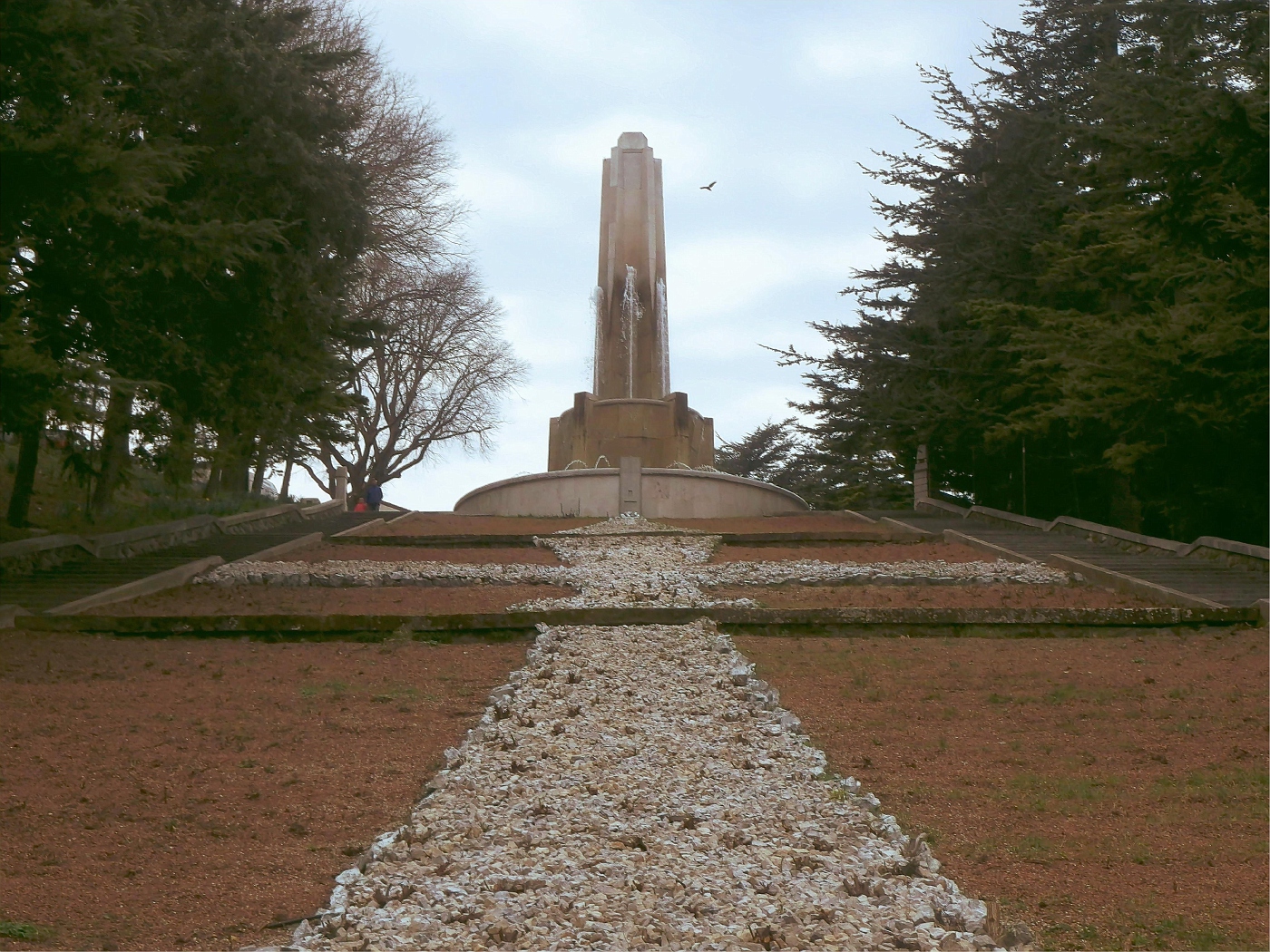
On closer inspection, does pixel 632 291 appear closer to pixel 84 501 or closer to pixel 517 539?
pixel 517 539

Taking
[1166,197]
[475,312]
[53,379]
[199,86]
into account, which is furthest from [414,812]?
[475,312]

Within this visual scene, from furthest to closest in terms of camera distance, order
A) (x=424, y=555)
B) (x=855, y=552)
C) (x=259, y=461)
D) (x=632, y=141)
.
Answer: (x=632, y=141) → (x=259, y=461) → (x=424, y=555) → (x=855, y=552)

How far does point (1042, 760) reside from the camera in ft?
22.0

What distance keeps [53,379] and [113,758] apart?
4.97 meters

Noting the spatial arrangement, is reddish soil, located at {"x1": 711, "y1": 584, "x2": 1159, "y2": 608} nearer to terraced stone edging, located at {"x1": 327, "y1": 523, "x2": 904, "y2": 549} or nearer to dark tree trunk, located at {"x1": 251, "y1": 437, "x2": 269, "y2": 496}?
terraced stone edging, located at {"x1": 327, "y1": 523, "x2": 904, "y2": 549}

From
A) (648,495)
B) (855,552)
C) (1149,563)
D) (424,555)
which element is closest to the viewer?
(1149,563)

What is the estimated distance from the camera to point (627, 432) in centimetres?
3145

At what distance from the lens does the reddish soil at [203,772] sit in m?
4.74

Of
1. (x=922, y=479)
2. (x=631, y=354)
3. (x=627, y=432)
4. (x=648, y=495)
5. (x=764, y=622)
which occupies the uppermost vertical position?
(x=631, y=354)

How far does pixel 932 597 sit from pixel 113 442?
9.67 m

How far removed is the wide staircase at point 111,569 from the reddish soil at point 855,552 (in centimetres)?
702

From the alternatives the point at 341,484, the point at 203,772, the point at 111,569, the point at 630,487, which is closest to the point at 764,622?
the point at 203,772

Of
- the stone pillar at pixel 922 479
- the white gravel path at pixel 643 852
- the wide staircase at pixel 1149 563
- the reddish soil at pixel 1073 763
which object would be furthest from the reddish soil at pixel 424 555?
the stone pillar at pixel 922 479

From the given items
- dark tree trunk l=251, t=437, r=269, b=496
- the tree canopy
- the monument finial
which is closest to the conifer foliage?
the monument finial
